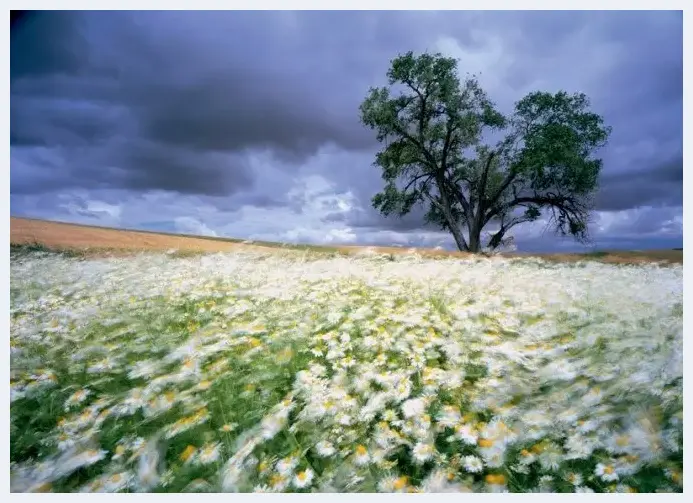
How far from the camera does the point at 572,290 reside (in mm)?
5379

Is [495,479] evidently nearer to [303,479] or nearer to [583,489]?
[583,489]

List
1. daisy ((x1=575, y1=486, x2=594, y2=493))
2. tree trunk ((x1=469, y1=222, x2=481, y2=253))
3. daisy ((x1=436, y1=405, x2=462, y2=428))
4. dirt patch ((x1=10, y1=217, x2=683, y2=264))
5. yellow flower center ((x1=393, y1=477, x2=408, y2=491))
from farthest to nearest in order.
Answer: tree trunk ((x1=469, y1=222, x2=481, y2=253))
dirt patch ((x1=10, y1=217, x2=683, y2=264))
daisy ((x1=436, y1=405, x2=462, y2=428))
yellow flower center ((x1=393, y1=477, x2=408, y2=491))
daisy ((x1=575, y1=486, x2=594, y2=493))

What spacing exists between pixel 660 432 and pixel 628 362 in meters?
0.57

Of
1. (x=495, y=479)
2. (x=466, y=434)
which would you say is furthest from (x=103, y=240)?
(x=495, y=479)

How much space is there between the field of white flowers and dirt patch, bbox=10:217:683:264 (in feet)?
4.15

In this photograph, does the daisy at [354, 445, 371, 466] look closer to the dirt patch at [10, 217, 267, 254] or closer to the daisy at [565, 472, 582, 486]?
the daisy at [565, 472, 582, 486]

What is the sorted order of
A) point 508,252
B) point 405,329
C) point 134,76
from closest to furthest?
point 405,329 → point 134,76 → point 508,252

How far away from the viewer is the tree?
23.9ft

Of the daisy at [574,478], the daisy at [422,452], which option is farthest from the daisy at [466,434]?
the daisy at [574,478]

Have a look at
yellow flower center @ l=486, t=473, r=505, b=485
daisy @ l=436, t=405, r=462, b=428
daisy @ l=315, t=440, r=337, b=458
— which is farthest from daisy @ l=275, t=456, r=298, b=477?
yellow flower center @ l=486, t=473, r=505, b=485

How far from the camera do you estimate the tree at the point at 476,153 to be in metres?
7.30

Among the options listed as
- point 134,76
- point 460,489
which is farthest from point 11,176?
point 460,489
